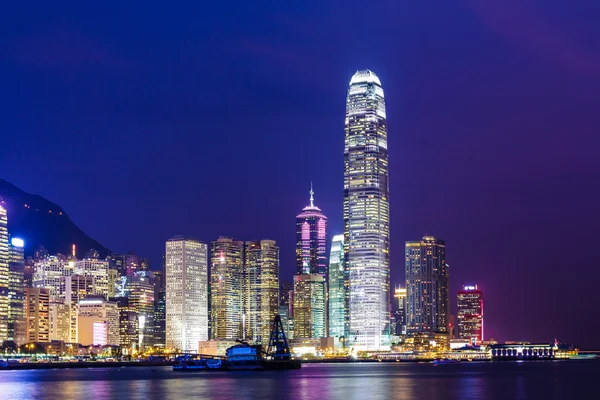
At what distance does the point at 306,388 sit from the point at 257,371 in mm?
61929

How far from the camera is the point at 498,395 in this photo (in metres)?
114

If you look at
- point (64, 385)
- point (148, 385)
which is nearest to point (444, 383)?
point (148, 385)

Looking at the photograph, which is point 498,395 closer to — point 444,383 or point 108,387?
point 444,383

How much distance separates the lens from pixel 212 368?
199125 millimetres

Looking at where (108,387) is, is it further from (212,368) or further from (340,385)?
(212,368)

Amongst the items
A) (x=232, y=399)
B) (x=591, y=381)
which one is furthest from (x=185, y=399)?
(x=591, y=381)

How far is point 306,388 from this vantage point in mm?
128750

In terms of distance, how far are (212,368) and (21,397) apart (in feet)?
281

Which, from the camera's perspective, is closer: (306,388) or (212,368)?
(306,388)

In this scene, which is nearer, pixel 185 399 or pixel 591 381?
pixel 185 399

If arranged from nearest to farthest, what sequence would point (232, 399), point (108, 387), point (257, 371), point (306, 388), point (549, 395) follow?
point (232, 399), point (549, 395), point (306, 388), point (108, 387), point (257, 371)

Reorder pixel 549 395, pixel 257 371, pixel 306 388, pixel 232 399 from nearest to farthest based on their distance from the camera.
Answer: pixel 232 399 → pixel 549 395 → pixel 306 388 → pixel 257 371

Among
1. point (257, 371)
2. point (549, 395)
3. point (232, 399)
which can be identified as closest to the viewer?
point (232, 399)

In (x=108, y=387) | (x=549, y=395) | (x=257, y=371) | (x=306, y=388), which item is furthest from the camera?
(x=257, y=371)
